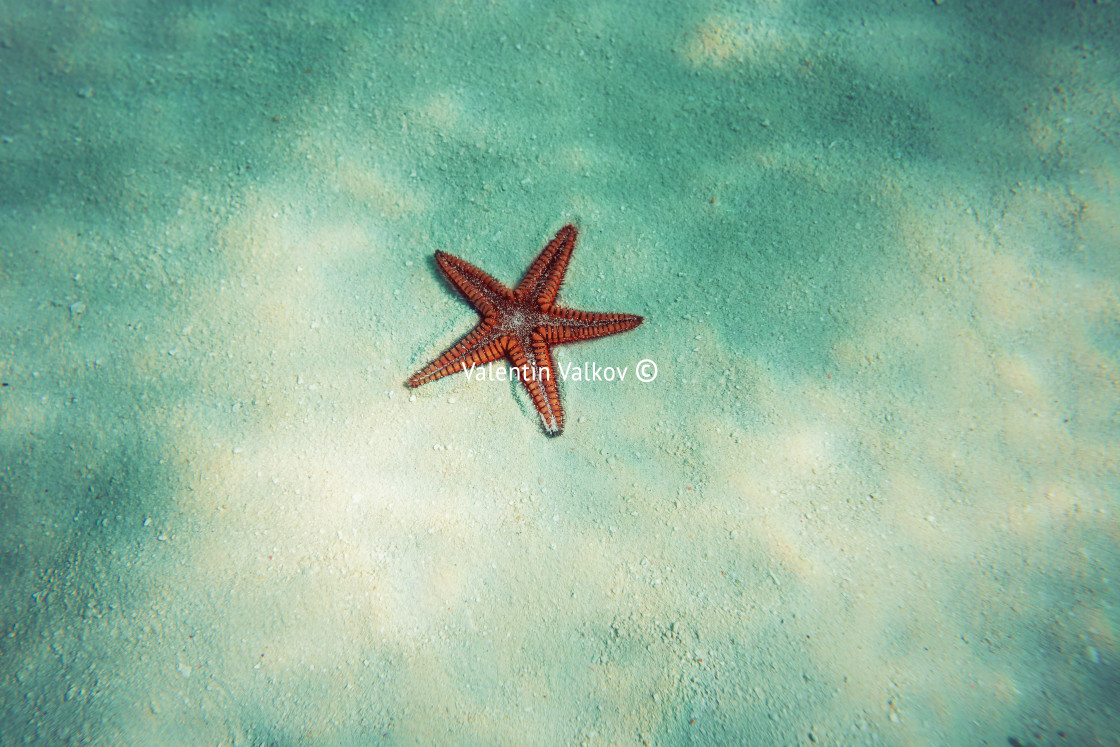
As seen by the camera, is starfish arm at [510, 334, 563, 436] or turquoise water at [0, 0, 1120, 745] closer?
turquoise water at [0, 0, 1120, 745]

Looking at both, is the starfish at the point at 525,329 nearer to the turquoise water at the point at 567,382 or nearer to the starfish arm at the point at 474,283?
the starfish arm at the point at 474,283

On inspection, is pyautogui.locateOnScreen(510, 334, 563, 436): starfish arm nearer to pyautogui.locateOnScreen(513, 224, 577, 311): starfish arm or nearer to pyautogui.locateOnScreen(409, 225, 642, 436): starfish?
pyautogui.locateOnScreen(409, 225, 642, 436): starfish

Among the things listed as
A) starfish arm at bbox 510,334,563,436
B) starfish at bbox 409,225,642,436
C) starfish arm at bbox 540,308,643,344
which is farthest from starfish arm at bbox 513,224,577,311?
starfish arm at bbox 510,334,563,436

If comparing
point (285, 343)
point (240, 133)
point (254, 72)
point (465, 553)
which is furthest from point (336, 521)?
point (254, 72)

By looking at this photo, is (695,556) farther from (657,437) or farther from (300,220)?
(300,220)

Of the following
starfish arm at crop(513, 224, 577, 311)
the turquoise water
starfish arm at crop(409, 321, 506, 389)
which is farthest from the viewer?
starfish arm at crop(513, 224, 577, 311)

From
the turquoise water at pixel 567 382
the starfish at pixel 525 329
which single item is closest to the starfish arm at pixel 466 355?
the starfish at pixel 525 329

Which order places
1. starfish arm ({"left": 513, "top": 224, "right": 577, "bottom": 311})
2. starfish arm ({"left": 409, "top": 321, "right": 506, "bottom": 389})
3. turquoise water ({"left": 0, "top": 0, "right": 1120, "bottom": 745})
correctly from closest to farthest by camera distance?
turquoise water ({"left": 0, "top": 0, "right": 1120, "bottom": 745}), starfish arm ({"left": 409, "top": 321, "right": 506, "bottom": 389}), starfish arm ({"left": 513, "top": 224, "right": 577, "bottom": 311})
